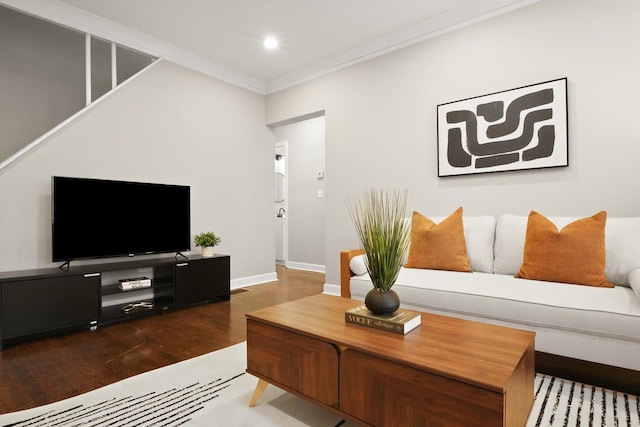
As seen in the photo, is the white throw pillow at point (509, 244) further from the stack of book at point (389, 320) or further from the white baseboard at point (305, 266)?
the white baseboard at point (305, 266)

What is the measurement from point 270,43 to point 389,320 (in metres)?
3.26

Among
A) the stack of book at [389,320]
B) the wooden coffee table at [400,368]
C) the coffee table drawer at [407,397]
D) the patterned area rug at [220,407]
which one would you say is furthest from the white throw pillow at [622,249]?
the coffee table drawer at [407,397]

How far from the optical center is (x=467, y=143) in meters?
3.06

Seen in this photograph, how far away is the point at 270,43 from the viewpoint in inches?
144

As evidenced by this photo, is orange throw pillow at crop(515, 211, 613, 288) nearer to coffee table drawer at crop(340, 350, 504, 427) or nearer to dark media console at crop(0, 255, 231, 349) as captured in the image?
coffee table drawer at crop(340, 350, 504, 427)

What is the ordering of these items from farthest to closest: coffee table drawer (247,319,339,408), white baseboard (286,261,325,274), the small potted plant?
white baseboard (286,261,325,274)
the small potted plant
coffee table drawer (247,319,339,408)

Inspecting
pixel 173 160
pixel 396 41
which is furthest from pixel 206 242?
pixel 396 41

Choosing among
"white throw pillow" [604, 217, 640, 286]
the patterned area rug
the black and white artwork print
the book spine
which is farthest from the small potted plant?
"white throw pillow" [604, 217, 640, 286]

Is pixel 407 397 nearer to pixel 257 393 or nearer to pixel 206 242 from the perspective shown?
pixel 257 393

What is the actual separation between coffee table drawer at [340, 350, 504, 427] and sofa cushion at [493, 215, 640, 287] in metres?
1.78

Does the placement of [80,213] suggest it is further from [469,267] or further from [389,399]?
[469,267]

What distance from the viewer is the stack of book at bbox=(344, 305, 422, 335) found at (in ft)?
4.65

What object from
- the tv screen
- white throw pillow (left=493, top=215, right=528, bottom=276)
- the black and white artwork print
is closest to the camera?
white throw pillow (left=493, top=215, right=528, bottom=276)

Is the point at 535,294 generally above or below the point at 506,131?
below
